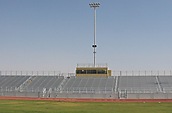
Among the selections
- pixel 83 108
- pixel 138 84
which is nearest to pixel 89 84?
pixel 138 84

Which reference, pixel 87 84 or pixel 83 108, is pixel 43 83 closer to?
pixel 87 84

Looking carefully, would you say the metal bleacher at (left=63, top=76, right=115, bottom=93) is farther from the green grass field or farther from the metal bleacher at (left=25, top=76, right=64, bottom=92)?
the green grass field

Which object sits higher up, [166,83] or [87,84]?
[166,83]

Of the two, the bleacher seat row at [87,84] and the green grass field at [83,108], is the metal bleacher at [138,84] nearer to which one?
the bleacher seat row at [87,84]

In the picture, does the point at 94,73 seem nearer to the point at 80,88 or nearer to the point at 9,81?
the point at 80,88

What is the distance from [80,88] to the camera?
213 feet

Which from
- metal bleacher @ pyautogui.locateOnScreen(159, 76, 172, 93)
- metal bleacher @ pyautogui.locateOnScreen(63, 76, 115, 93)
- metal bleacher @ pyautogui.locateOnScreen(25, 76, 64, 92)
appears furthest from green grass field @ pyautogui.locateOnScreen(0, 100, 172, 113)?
metal bleacher @ pyautogui.locateOnScreen(25, 76, 64, 92)

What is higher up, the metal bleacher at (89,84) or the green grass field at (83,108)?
the metal bleacher at (89,84)

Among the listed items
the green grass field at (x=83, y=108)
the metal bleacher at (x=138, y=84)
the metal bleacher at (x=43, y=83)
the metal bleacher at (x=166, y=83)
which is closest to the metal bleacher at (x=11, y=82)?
the metal bleacher at (x=43, y=83)

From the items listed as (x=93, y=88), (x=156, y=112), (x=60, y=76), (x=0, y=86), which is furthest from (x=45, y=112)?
(x=60, y=76)

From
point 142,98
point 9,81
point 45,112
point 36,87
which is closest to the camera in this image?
point 45,112

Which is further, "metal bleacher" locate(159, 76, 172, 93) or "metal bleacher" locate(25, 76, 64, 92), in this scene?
"metal bleacher" locate(25, 76, 64, 92)

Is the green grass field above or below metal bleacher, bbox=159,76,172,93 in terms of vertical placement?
below

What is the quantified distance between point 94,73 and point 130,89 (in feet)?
45.9
